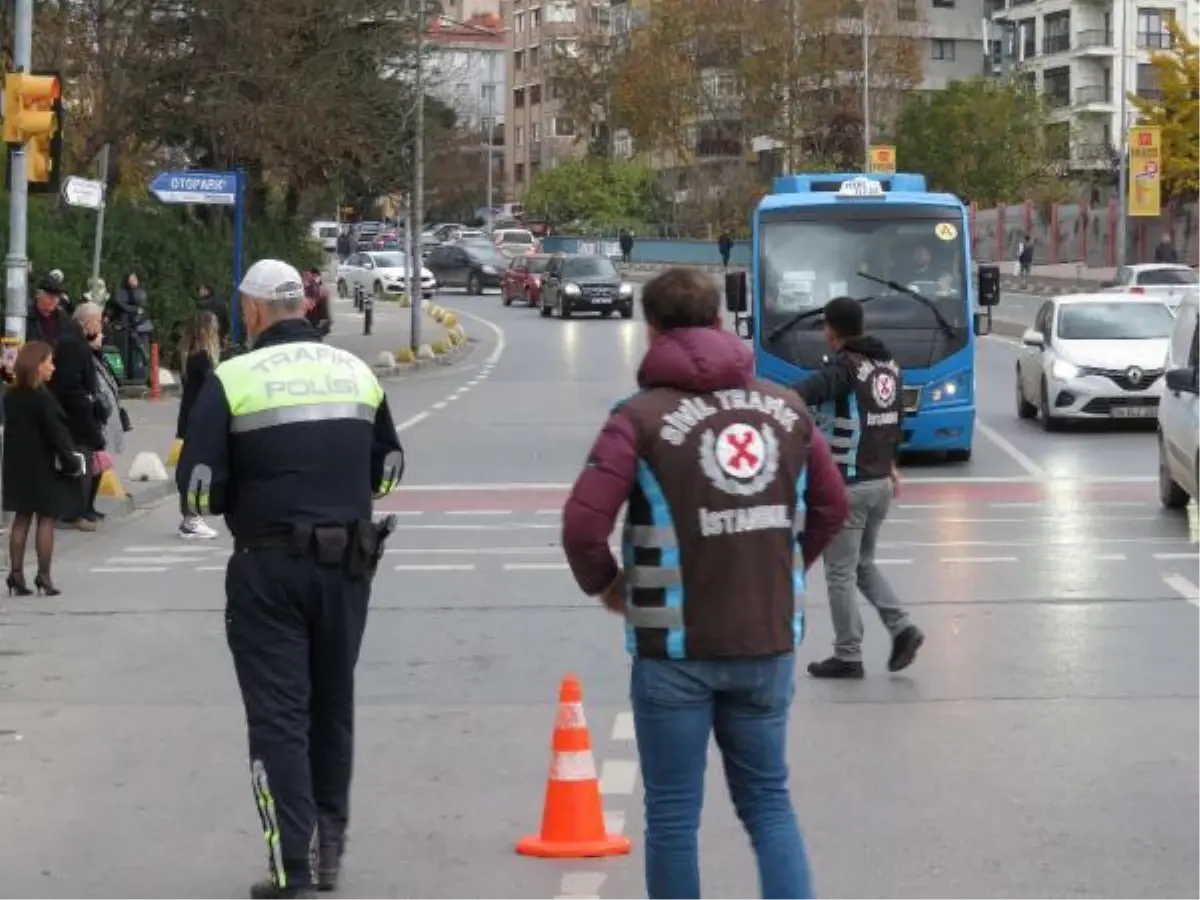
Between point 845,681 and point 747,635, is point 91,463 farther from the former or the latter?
point 747,635

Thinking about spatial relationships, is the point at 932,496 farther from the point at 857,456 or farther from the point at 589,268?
the point at 589,268

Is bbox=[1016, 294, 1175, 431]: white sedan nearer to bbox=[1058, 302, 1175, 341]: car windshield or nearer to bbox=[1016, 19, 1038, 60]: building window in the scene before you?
bbox=[1058, 302, 1175, 341]: car windshield

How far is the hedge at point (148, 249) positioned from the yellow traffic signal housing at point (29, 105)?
Answer: 399 inches

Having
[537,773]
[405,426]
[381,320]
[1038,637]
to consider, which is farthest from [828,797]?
[381,320]

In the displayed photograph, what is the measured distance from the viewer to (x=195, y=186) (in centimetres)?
2836

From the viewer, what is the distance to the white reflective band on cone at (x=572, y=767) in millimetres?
7684

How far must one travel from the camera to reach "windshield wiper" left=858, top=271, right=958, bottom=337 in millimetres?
23375

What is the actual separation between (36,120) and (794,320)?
7732 millimetres

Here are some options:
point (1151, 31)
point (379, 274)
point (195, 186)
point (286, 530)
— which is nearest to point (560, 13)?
point (1151, 31)

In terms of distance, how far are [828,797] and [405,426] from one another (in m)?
21.4

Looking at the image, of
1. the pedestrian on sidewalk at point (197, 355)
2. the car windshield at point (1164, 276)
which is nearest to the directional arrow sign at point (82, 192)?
the pedestrian on sidewalk at point (197, 355)

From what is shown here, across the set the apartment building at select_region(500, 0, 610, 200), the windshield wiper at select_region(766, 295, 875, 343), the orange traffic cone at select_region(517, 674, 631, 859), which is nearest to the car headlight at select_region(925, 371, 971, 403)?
the windshield wiper at select_region(766, 295, 875, 343)

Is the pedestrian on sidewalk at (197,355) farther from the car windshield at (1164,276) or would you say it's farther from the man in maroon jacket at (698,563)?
the car windshield at (1164,276)

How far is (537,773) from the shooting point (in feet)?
29.9
